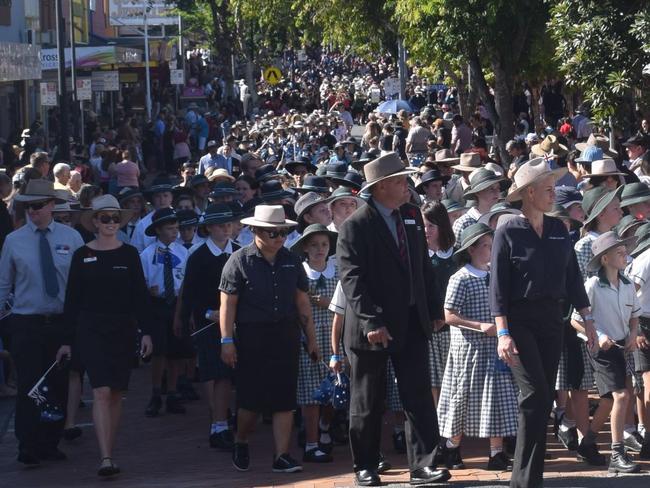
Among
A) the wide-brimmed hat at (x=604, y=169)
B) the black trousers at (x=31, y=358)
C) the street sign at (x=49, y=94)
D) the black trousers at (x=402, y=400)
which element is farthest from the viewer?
the street sign at (x=49, y=94)

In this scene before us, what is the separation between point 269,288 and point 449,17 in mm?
12642

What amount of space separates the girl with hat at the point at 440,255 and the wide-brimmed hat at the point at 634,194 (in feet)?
4.97

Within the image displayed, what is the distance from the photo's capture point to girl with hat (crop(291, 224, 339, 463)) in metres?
9.73

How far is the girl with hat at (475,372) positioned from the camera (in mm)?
8828

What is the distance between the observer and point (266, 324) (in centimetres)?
916

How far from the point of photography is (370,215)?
826 centimetres

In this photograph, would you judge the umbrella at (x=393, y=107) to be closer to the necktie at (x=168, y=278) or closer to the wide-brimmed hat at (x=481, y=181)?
the necktie at (x=168, y=278)

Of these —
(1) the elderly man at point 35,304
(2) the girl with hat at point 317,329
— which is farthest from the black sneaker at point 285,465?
(1) the elderly man at point 35,304

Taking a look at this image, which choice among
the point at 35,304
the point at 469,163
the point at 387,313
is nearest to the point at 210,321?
the point at 35,304

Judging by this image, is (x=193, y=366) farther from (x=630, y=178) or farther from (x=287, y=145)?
(x=287, y=145)

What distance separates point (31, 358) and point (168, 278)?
228 cm

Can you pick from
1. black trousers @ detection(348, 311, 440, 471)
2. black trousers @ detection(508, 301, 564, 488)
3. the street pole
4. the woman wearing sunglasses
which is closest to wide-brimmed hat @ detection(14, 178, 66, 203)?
the woman wearing sunglasses

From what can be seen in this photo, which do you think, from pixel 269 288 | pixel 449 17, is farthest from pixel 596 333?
pixel 449 17

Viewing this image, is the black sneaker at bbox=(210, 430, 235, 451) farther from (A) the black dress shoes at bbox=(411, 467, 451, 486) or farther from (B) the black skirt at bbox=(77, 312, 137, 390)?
(A) the black dress shoes at bbox=(411, 467, 451, 486)
